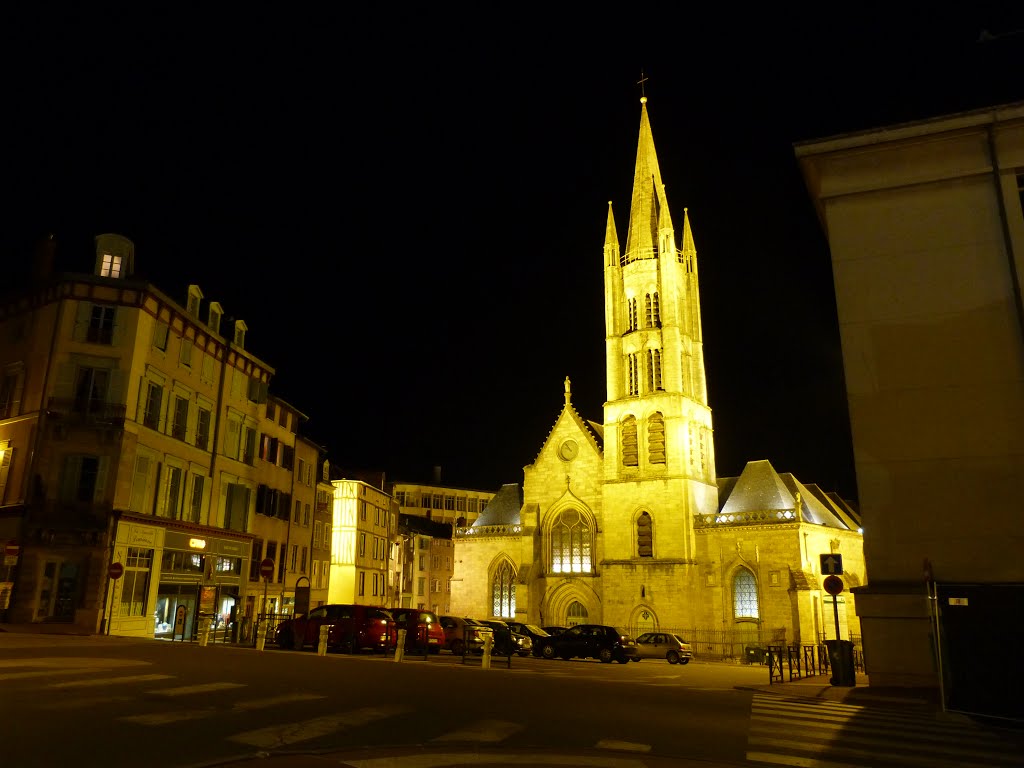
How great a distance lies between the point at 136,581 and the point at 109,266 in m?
11.7

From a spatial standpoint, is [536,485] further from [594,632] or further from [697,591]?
[594,632]

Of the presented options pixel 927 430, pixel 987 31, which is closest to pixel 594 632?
pixel 927 430

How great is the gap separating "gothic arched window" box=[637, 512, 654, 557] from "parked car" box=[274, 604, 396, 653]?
87.2ft

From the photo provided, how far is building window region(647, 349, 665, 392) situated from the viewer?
164ft

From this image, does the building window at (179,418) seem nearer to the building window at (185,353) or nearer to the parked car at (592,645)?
the building window at (185,353)

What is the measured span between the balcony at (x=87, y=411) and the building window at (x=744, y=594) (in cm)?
3453

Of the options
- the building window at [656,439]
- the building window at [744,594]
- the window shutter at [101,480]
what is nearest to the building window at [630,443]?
the building window at [656,439]

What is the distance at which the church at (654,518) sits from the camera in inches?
1751

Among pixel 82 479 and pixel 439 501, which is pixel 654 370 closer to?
pixel 82 479

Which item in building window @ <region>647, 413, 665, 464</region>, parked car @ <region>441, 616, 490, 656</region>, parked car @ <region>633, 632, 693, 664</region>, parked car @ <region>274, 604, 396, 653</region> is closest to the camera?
Answer: parked car @ <region>274, 604, 396, 653</region>

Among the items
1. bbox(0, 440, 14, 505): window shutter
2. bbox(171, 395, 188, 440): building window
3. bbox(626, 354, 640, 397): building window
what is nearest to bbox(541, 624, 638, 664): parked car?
bbox(171, 395, 188, 440): building window

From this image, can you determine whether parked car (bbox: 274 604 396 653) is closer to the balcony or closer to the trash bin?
the balcony

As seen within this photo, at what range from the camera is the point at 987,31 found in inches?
790

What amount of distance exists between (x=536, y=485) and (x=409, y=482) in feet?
96.8
